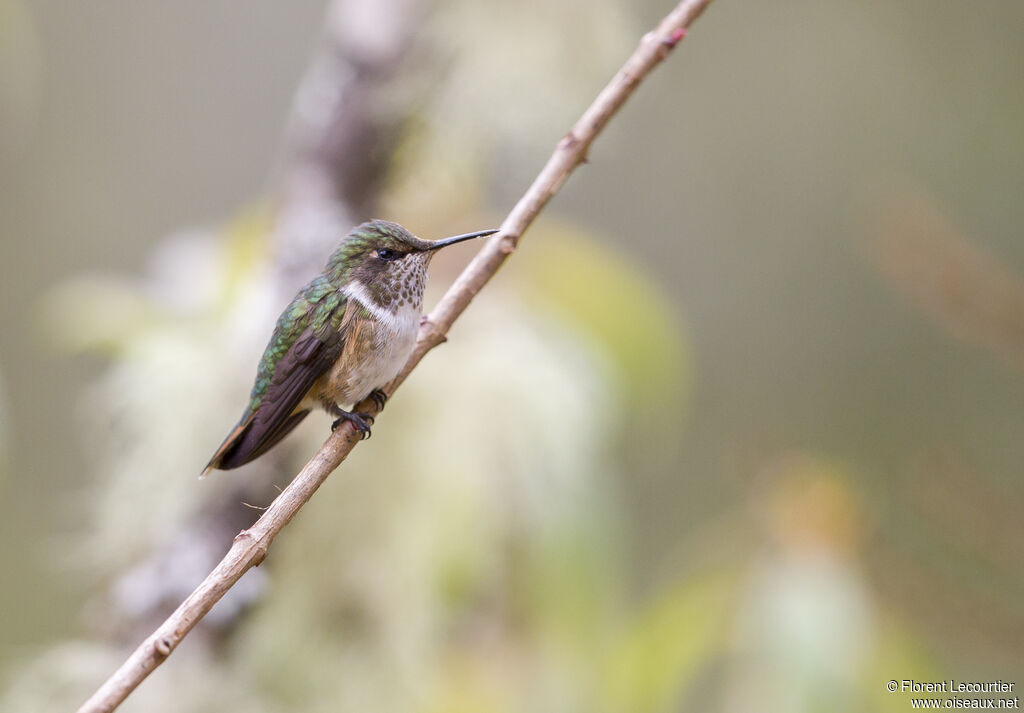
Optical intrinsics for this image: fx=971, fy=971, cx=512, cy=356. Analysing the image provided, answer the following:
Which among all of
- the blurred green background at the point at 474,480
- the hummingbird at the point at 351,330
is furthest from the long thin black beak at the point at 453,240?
the blurred green background at the point at 474,480

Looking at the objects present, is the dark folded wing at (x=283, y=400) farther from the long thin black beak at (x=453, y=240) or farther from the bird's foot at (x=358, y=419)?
the long thin black beak at (x=453, y=240)

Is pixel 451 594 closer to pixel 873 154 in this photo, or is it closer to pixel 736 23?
pixel 873 154

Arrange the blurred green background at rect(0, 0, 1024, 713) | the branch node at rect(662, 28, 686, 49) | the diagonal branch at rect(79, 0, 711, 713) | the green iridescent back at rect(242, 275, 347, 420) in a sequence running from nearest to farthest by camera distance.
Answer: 1. the diagonal branch at rect(79, 0, 711, 713)
2. the branch node at rect(662, 28, 686, 49)
3. the green iridescent back at rect(242, 275, 347, 420)
4. the blurred green background at rect(0, 0, 1024, 713)

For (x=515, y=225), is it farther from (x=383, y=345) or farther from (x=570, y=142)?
(x=383, y=345)

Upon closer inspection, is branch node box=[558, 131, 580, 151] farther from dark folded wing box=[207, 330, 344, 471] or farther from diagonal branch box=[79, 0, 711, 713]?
dark folded wing box=[207, 330, 344, 471]

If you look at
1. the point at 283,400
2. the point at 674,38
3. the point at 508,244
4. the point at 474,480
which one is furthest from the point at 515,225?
the point at 474,480

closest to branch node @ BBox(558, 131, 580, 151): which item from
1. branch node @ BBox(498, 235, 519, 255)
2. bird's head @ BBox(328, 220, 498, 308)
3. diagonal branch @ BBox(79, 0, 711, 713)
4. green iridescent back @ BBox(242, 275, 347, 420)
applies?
diagonal branch @ BBox(79, 0, 711, 713)

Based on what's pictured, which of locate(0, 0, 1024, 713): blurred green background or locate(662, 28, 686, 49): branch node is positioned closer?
locate(662, 28, 686, 49): branch node
